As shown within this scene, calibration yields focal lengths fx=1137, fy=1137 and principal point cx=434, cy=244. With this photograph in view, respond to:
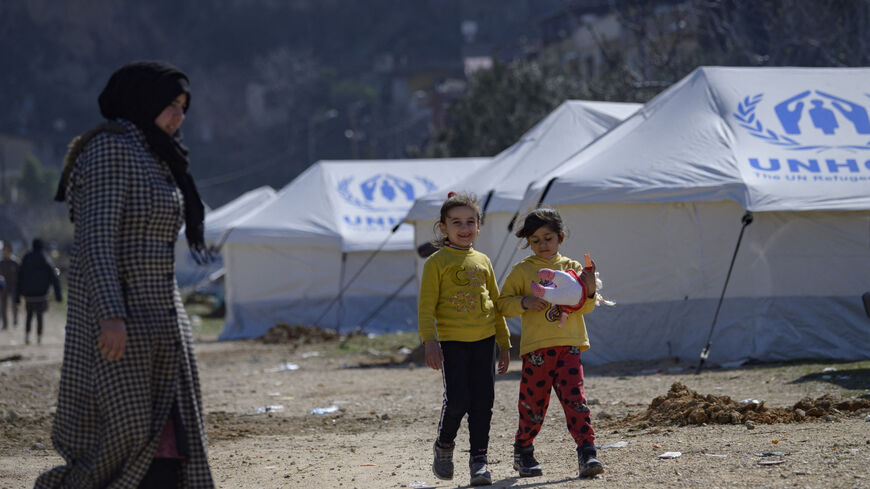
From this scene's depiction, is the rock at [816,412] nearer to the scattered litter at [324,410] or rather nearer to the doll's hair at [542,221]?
the doll's hair at [542,221]

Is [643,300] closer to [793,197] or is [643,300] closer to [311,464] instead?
[793,197]

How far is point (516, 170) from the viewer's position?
14703 mm

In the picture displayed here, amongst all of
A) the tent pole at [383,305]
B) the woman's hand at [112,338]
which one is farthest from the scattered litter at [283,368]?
the woman's hand at [112,338]

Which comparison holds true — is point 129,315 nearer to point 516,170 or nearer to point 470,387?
point 470,387

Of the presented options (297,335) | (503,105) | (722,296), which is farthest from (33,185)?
(722,296)

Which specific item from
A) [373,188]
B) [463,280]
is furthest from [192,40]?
[463,280]

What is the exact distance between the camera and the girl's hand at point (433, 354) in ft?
17.1

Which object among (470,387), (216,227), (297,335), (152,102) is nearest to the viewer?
(152,102)

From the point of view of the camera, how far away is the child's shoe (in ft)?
17.9

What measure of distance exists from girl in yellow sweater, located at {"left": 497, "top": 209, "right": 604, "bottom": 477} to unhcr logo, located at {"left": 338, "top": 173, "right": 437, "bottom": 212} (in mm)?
15013

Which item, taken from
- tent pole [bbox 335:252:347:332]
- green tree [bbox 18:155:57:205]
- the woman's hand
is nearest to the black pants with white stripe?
the woman's hand

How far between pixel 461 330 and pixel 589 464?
87 cm

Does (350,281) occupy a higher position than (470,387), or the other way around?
(470,387)

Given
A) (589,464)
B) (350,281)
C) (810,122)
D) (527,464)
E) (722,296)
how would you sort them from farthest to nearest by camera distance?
1. (350,281)
2. (810,122)
3. (722,296)
4. (527,464)
5. (589,464)
